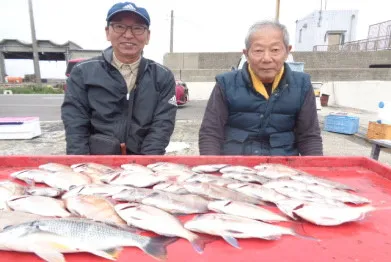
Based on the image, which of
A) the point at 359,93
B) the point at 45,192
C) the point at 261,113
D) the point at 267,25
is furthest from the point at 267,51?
the point at 359,93

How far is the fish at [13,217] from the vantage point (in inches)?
50.3

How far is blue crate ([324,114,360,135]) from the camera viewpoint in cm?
796

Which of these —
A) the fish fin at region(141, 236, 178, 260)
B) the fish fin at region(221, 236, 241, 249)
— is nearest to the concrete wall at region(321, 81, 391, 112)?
the fish fin at region(221, 236, 241, 249)

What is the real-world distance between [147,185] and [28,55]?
139 feet

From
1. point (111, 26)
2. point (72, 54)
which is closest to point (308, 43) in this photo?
Result: point (72, 54)

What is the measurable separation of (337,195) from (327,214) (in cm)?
38

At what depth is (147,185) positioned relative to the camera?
1.88m

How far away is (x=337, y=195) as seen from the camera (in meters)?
1.76

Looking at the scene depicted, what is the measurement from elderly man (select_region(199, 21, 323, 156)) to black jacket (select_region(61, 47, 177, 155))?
597 millimetres

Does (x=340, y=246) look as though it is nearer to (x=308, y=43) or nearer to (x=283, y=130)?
(x=283, y=130)

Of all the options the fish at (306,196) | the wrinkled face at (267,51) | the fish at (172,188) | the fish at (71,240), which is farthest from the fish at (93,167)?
the wrinkled face at (267,51)

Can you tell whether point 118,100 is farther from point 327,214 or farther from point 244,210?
point 327,214

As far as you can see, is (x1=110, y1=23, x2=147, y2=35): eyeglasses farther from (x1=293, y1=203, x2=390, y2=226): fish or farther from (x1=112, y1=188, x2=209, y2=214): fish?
(x1=293, y1=203, x2=390, y2=226): fish

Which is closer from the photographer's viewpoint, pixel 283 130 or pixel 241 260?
pixel 241 260
